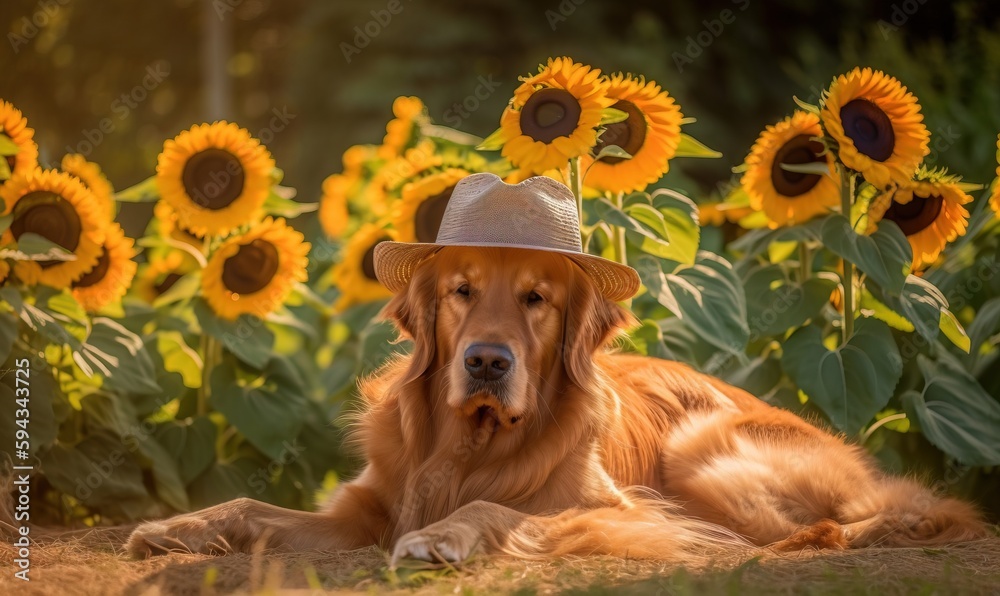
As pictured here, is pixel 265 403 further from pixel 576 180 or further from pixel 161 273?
pixel 576 180

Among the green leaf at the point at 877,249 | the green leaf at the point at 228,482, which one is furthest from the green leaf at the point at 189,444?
the green leaf at the point at 877,249

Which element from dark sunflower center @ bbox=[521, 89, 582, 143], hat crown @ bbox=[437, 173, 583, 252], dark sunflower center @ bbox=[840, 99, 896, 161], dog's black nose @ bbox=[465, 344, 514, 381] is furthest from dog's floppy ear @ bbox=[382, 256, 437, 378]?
dark sunflower center @ bbox=[840, 99, 896, 161]

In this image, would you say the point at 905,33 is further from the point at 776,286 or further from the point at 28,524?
the point at 28,524

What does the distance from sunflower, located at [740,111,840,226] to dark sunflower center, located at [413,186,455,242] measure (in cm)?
134

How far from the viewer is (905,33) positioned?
10.0 meters

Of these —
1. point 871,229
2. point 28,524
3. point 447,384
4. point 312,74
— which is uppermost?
point 312,74

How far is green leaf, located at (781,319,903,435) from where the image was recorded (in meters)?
4.12

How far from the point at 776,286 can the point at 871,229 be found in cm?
50

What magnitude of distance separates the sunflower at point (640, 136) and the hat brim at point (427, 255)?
0.68 metres

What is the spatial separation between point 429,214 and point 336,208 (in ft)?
5.92

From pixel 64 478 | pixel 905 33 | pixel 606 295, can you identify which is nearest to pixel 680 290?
pixel 606 295

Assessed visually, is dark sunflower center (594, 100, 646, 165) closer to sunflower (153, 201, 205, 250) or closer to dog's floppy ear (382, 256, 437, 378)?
dog's floppy ear (382, 256, 437, 378)

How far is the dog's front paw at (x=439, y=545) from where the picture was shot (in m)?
2.91

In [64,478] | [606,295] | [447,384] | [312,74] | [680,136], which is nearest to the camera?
[447,384]
